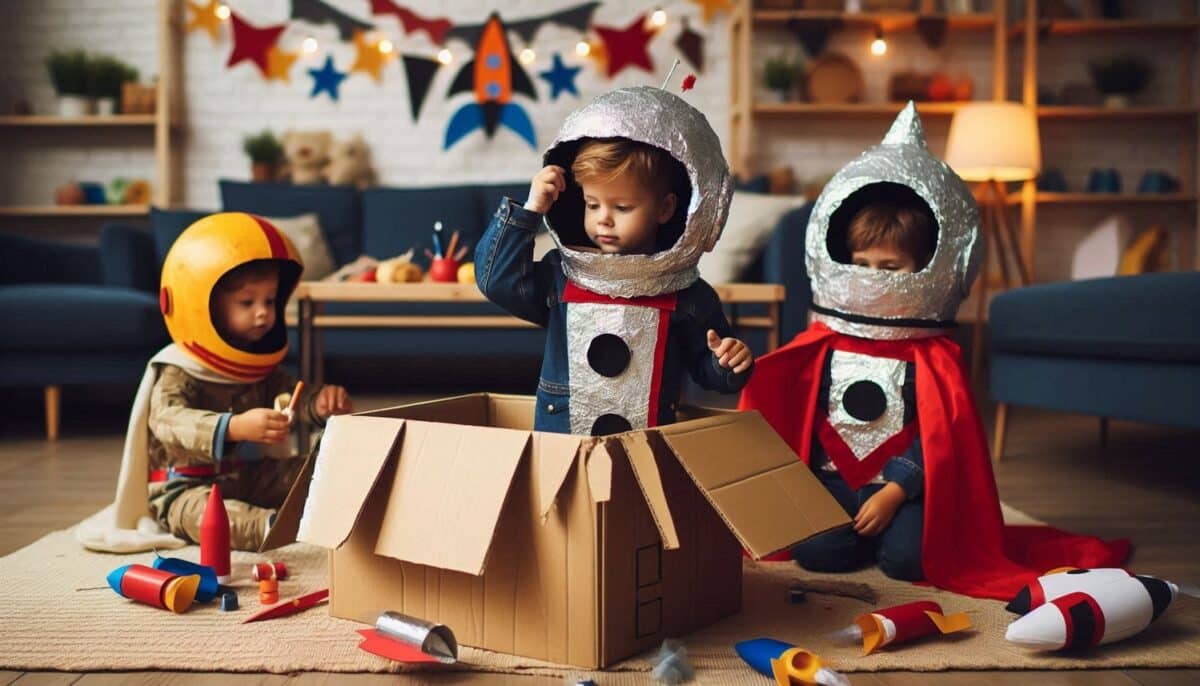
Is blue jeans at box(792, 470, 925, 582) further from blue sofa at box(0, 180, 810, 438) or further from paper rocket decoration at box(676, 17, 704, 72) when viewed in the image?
paper rocket decoration at box(676, 17, 704, 72)

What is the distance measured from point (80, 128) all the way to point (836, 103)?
3.66 metres

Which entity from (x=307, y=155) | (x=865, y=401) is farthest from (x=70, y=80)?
(x=865, y=401)

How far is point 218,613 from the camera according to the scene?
4.67 ft

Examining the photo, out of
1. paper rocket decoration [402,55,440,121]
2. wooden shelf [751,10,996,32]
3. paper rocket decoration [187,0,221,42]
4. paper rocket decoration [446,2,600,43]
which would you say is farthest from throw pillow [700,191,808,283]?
paper rocket decoration [187,0,221,42]

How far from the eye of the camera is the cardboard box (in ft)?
3.88

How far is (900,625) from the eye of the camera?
1.30 m

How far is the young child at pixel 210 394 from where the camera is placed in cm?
179

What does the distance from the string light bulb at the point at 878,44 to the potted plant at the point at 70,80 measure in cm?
369

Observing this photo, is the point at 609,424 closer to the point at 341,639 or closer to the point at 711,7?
the point at 341,639

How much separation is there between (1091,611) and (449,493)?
32.2 inches

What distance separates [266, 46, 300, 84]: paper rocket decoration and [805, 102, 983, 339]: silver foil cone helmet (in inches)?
150

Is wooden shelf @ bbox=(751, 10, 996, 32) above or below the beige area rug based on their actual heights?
above

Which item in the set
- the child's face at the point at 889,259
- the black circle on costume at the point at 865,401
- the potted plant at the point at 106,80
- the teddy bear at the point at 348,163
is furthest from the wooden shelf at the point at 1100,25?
the potted plant at the point at 106,80

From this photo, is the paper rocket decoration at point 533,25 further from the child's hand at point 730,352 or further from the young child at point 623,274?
the child's hand at point 730,352
